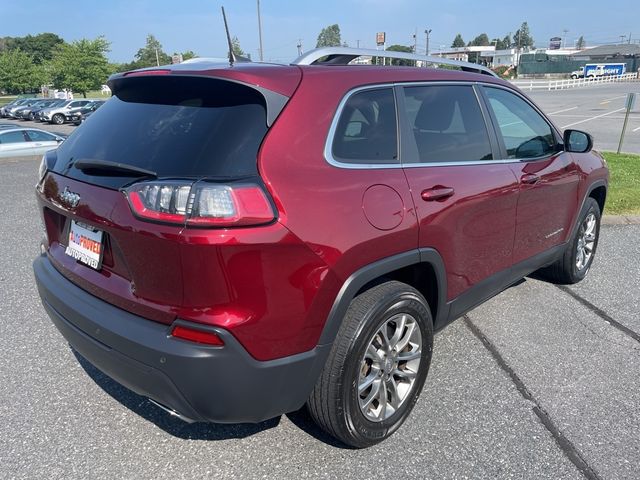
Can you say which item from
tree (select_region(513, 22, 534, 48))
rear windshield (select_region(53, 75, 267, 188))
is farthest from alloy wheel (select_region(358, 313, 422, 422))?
tree (select_region(513, 22, 534, 48))

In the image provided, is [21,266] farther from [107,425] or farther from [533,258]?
[533,258]

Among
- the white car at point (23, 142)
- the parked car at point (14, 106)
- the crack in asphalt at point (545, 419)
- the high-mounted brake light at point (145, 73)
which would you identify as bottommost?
the parked car at point (14, 106)

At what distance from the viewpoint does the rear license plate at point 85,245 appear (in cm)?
230

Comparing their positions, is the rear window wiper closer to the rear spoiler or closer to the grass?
the rear spoiler

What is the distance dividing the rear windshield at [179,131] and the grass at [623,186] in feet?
20.3

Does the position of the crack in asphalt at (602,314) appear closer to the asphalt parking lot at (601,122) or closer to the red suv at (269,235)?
the red suv at (269,235)

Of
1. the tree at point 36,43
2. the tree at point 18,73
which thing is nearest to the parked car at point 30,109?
the tree at point 18,73

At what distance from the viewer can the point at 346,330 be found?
2.30 meters

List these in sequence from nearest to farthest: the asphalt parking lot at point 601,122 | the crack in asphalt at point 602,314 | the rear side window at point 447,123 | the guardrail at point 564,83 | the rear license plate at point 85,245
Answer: the rear license plate at point 85,245
the rear side window at point 447,123
the crack in asphalt at point 602,314
the asphalt parking lot at point 601,122
the guardrail at point 564,83

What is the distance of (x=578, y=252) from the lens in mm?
4621

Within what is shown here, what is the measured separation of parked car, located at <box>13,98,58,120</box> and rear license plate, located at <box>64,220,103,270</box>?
4246 cm

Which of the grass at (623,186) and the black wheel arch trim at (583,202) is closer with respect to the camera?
the black wheel arch trim at (583,202)

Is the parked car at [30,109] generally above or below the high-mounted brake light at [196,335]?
below

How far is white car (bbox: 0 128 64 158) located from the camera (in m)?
16.4
